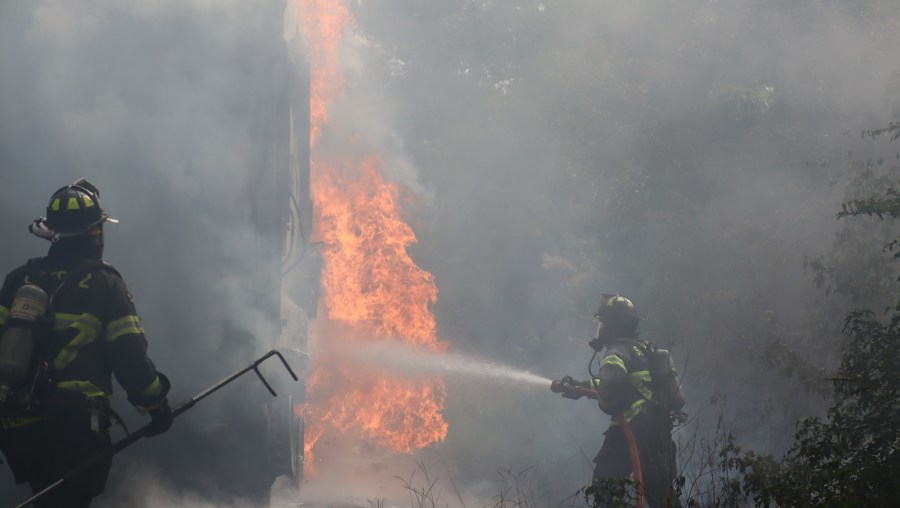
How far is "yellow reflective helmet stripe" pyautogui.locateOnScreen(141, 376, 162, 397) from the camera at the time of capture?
14.2 feet

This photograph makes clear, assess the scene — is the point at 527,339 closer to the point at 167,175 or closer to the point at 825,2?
the point at 825,2

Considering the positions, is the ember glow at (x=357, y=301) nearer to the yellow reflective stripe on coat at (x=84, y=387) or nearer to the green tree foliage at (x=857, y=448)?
the yellow reflective stripe on coat at (x=84, y=387)

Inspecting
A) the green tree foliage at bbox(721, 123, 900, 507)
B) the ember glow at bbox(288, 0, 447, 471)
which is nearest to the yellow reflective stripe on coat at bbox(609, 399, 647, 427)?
the green tree foliage at bbox(721, 123, 900, 507)

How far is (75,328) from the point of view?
428cm

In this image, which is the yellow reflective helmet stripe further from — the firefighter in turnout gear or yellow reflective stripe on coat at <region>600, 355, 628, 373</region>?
yellow reflective stripe on coat at <region>600, 355, 628, 373</region>

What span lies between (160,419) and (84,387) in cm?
40

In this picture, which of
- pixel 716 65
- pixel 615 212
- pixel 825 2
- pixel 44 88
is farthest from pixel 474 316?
pixel 44 88

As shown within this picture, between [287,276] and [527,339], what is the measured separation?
7.51 m

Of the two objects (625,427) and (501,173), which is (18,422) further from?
(501,173)

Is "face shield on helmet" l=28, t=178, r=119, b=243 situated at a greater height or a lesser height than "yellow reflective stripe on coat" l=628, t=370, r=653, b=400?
lesser

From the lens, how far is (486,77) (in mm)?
16766

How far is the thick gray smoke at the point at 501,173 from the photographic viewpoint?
731cm

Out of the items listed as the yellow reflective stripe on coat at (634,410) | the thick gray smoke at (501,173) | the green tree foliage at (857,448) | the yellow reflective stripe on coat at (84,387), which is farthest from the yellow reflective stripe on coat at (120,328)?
the yellow reflective stripe on coat at (634,410)

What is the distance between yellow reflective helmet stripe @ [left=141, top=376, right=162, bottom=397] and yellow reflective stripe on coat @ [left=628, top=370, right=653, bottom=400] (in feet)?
12.9
